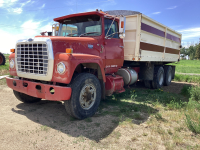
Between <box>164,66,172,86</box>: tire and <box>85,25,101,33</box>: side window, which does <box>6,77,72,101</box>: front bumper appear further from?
<box>164,66,172,86</box>: tire

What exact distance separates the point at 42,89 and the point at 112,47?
102 inches

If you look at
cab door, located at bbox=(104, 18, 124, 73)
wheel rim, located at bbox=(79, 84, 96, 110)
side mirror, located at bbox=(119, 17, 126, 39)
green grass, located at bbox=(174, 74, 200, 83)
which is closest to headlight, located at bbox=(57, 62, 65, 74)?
wheel rim, located at bbox=(79, 84, 96, 110)

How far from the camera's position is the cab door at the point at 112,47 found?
5137 millimetres

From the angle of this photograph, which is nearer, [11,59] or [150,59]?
[11,59]

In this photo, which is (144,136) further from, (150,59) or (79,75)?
(150,59)

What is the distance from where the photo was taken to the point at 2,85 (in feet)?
26.1

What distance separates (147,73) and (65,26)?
176 inches

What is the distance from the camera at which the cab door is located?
514cm

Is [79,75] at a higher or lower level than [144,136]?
higher

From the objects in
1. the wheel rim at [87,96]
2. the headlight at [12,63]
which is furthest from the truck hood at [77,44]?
the headlight at [12,63]

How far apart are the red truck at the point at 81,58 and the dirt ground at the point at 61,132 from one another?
0.43m

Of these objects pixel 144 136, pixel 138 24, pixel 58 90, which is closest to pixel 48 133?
pixel 58 90

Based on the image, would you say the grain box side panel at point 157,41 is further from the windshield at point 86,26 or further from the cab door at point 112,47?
the windshield at point 86,26

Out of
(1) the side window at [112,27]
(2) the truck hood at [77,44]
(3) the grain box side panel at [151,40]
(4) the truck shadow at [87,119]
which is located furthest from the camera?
(3) the grain box side panel at [151,40]
